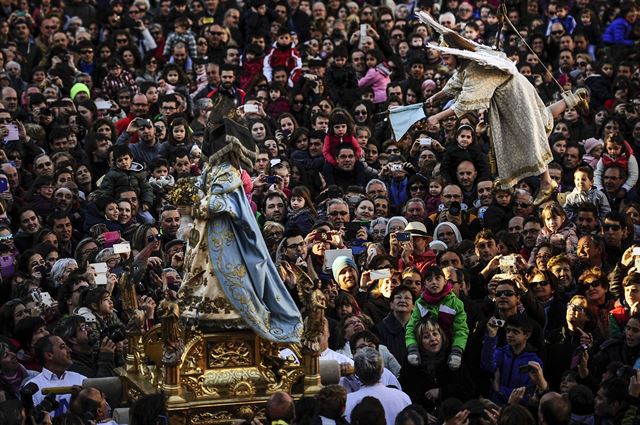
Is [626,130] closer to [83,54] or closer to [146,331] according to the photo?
[83,54]

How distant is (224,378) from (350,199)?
643 cm

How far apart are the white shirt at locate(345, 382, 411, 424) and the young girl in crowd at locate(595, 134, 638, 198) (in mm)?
7083

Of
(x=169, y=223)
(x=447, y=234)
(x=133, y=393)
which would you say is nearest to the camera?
(x=133, y=393)

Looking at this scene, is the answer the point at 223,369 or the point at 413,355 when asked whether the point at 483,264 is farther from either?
the point at 223,369

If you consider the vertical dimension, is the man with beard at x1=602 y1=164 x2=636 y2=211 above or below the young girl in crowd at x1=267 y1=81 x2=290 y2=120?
below

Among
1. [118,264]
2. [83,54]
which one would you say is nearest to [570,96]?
[118,264]

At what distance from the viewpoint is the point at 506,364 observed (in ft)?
44.6

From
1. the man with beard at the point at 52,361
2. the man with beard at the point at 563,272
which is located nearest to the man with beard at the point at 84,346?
the man with beard at the point at 52,361

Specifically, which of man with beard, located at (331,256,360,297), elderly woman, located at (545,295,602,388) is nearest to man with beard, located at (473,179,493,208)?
man with beard, located at (331,256,360,297)

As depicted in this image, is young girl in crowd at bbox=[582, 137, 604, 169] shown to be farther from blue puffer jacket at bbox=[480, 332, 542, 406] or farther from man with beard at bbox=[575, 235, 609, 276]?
blue puffer jacket at bbox=[480, 332, 542, 406]

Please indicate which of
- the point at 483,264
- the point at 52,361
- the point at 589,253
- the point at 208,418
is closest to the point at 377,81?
the point at 483,264

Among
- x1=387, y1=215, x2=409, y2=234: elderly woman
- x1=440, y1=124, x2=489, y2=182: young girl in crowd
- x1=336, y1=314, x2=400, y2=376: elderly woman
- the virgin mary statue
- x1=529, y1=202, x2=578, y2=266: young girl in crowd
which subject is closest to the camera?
the virgin mary statue

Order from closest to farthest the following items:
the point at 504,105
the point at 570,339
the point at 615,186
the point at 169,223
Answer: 1. the point at 570,339
2. the point at 504,105
3. the point at 169,223
4. the point at 615,186

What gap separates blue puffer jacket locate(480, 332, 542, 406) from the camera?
44.2 feet
